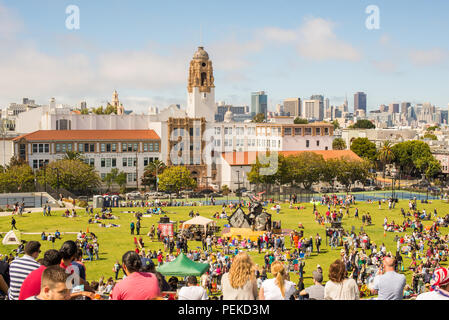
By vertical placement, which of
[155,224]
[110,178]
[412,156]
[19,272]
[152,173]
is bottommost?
[155,224]

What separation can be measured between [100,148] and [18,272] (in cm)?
8319

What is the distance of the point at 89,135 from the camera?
299 ft

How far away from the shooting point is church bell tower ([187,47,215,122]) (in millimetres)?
105500

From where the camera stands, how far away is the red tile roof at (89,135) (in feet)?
286

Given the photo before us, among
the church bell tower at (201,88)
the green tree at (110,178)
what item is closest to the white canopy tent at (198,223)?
the green tree at (110,178)

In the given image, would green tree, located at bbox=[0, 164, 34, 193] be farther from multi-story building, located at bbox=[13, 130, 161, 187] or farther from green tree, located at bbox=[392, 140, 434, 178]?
green tree, located at bbox=[392, 140, 434, 178]

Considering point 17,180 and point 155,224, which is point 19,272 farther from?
point 17,180

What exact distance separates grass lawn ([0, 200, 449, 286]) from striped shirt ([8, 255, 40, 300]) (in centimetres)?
2102

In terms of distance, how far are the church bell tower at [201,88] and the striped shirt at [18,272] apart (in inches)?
3785

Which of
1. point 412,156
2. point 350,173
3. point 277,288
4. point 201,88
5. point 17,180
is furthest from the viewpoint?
point 412,156

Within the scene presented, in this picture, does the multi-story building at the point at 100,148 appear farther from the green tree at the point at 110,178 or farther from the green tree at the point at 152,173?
the green tree at the point at 152,173

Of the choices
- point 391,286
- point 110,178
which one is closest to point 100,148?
point 110,178

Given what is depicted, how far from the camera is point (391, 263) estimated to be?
9.71m

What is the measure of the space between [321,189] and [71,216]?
1688 inches
